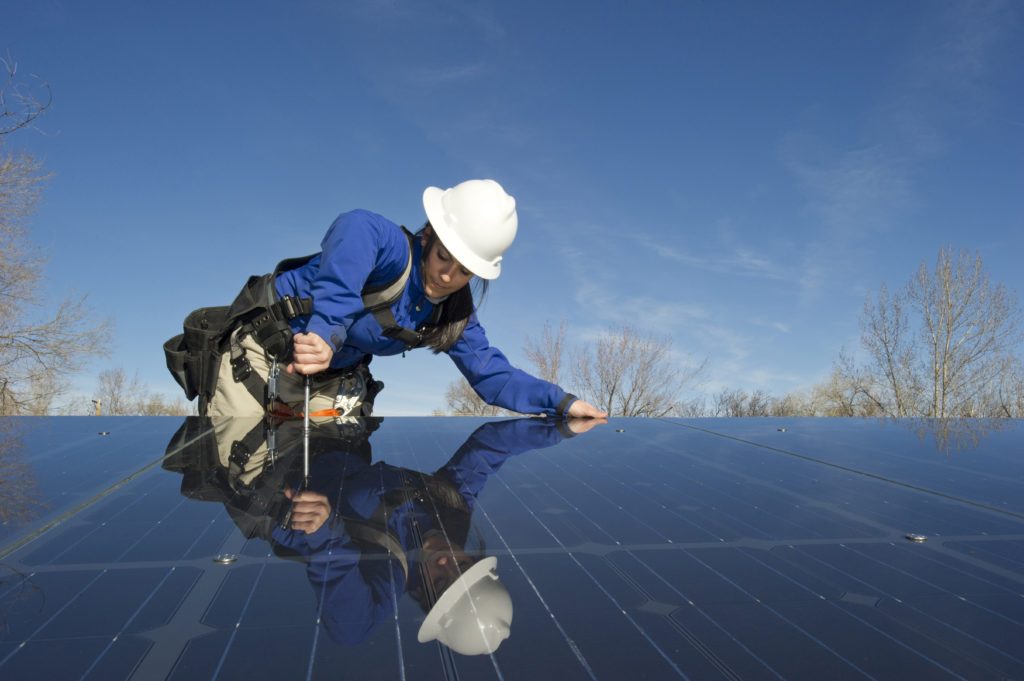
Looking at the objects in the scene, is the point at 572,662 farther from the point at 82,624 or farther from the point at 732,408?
the point at 732,408

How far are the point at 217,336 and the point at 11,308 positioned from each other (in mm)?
15791

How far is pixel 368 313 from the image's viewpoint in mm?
3418

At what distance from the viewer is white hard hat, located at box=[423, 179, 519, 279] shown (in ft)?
10.9

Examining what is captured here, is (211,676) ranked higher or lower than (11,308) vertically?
lower

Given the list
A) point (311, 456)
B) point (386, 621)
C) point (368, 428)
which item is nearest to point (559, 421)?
point (368, 428)

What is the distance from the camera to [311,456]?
2393 mm

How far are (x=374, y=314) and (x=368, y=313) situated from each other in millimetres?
30

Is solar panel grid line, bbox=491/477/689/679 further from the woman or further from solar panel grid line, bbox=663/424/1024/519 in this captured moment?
the woman

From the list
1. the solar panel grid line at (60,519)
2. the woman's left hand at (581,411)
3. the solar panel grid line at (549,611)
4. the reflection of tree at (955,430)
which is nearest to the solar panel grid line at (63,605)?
the solar panel grid line at (60,519)

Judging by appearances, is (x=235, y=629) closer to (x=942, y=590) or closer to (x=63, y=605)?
(x=63, y=605)

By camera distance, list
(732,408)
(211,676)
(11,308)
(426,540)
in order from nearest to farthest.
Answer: (211,676), (426,540), (11,308), (732,408)

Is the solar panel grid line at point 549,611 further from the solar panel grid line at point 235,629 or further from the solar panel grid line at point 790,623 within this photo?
the solar panel grid line at point 235,629

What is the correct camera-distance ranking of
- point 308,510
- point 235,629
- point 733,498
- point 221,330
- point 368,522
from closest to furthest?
point 235,629 < point 368,522 < point 308,510 < point 733,498 < point 221,330

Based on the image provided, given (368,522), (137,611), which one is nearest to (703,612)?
(368,522)
